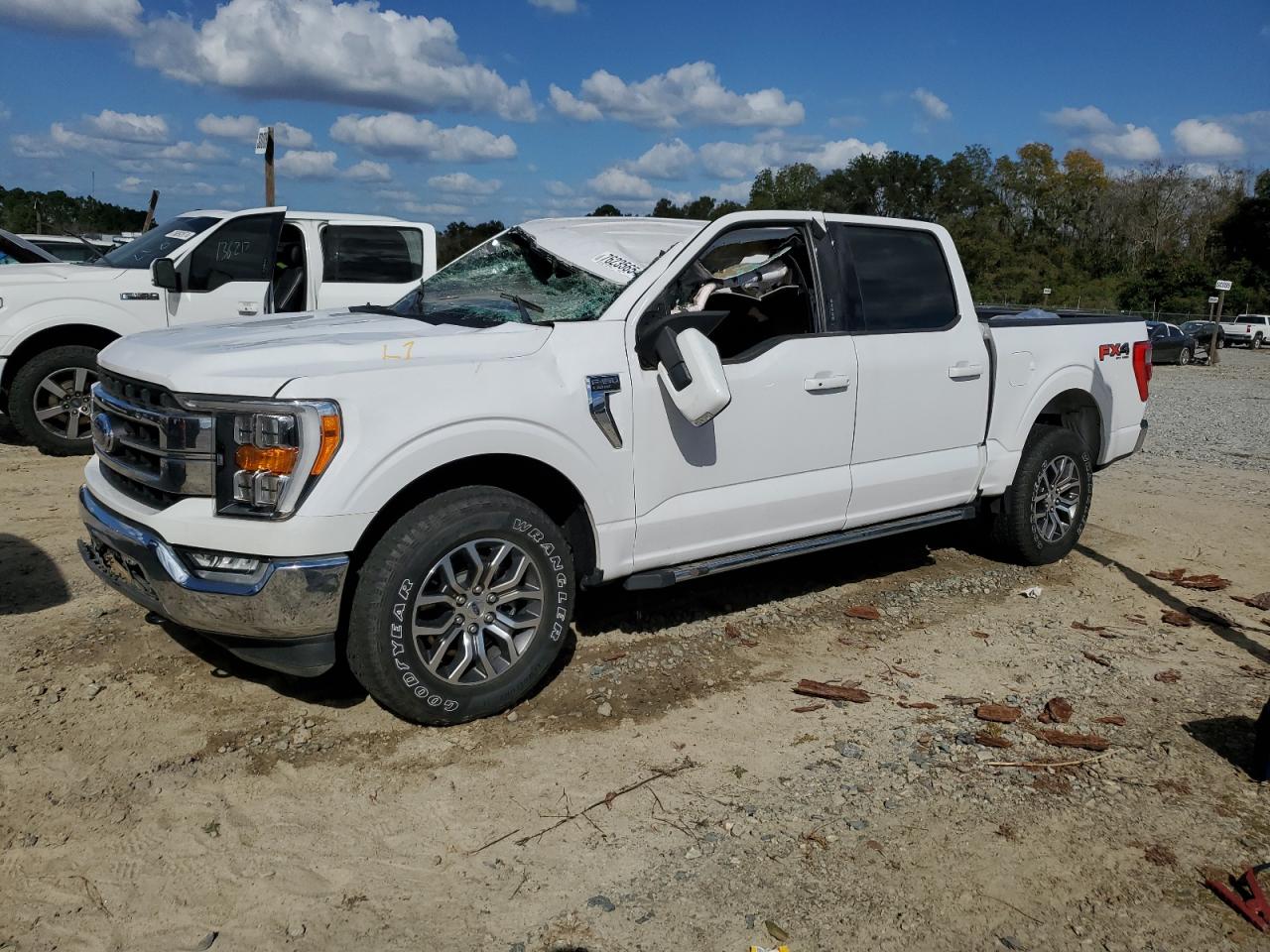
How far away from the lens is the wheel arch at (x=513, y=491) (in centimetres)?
381

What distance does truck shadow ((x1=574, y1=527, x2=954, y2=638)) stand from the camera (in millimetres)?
5305

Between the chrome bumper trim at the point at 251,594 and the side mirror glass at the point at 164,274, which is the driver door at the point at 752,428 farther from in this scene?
the side mirror glass at the point at 164,274

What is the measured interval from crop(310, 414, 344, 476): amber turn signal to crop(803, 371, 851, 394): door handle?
2219 millimetres

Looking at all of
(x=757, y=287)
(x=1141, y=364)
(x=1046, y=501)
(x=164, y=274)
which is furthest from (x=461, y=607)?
(x=164, y=274)

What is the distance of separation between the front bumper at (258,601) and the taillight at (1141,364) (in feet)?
17.6

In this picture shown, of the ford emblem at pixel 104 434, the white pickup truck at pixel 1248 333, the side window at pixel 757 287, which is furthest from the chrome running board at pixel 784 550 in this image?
the white pickup truck at pixel 1248 333

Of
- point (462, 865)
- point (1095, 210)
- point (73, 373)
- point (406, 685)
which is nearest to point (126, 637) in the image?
point (406, 685)

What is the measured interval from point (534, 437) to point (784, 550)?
1.50 m

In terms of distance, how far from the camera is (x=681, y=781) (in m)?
3.69

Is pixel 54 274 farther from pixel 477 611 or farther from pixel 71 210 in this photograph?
pixel 71 210

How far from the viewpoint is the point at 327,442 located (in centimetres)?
351

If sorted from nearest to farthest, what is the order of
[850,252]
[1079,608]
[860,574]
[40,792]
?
[40,792] < [850,252] < [1079,608] < [860,574]

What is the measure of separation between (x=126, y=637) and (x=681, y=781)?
107 inches

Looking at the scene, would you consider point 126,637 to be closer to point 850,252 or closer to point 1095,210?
point 850,252
